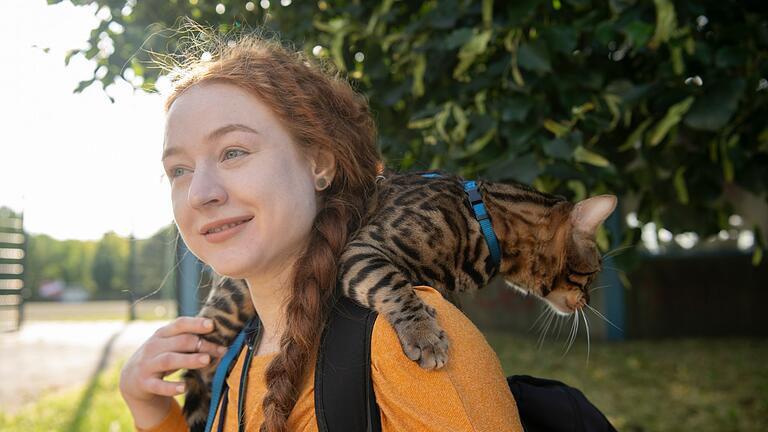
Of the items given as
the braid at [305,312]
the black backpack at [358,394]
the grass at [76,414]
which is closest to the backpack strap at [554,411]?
the black backpack at [358,394]

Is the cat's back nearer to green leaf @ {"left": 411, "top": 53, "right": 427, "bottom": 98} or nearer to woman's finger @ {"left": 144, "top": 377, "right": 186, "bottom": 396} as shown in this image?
woman's finger @ {"left": 144, "top": 377, "right": 186, "bottom": 396}

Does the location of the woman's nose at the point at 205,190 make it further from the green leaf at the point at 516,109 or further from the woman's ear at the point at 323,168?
the green leaf at the point at 516,109

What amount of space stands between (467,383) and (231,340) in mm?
798

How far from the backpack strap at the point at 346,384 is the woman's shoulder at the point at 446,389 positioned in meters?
0.02

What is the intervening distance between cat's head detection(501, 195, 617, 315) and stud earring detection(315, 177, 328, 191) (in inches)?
22.8

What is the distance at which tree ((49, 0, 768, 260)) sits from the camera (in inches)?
87.7

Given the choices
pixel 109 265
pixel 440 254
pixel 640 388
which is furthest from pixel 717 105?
pixel 109 265

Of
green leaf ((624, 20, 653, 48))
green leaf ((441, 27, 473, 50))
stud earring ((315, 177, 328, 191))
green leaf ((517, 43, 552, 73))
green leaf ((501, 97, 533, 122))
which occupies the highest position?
green leaf ((624, 20, 653, 48))

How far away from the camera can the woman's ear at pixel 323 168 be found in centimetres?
160

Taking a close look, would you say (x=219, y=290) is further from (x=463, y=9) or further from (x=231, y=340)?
(x=463, y=9)

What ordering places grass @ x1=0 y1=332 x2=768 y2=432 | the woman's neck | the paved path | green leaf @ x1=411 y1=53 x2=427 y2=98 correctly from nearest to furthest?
the woman's neck < green leaf @ x1=411 y1=53 x2=427 y2=98 < grass @ x1=0 y1=332 x2=768 y2=432 < the paved path

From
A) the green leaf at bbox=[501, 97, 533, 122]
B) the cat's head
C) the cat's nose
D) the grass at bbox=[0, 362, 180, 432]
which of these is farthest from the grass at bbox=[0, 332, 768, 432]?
the green leaf at bbox=[501, 97, 533, 122]

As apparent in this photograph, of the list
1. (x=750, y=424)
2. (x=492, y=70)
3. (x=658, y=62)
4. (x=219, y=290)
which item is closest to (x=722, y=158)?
(x=658, y=62)

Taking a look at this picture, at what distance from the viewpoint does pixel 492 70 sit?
246 cm
